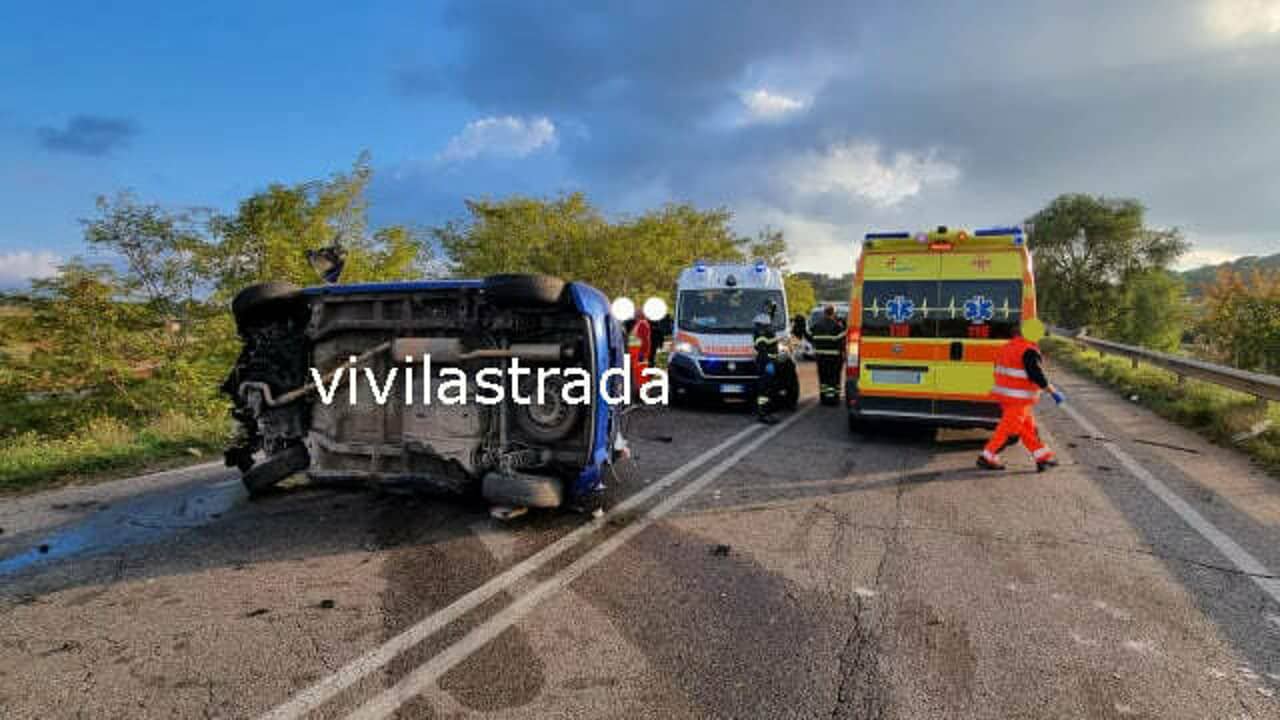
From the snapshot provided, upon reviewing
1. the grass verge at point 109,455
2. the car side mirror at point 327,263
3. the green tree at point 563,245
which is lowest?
the grass verge at point 109,455

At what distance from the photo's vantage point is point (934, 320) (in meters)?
7.58

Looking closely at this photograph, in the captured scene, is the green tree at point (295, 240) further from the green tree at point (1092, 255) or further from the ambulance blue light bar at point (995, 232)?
the green tree at point (1092, 255)

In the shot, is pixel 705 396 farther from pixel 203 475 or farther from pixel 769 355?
pixel 203 475

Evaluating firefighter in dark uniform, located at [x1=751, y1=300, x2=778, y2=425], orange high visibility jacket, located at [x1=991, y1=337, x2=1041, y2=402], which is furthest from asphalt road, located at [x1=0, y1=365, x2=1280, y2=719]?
firefighter in dark uniform, located at [x1=751, y1=300, x2=778, y2=425]

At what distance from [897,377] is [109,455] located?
833cm

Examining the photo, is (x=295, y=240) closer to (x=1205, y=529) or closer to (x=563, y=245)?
(x=563, y=245)

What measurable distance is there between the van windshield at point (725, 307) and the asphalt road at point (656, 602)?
5228 mm

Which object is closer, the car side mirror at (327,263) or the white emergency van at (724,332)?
the car side mirror at (327,263)

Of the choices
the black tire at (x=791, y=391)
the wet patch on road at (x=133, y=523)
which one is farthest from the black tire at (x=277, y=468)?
the black tire at (x=791, y=391)

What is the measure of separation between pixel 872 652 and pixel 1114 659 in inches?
42.0

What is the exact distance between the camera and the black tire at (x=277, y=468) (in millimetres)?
4637

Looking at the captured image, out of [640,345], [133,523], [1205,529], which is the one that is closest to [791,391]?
[640,345]

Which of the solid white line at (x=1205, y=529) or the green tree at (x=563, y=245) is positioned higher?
the green tree at (x=563, y=245)

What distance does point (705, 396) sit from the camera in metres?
10.4
